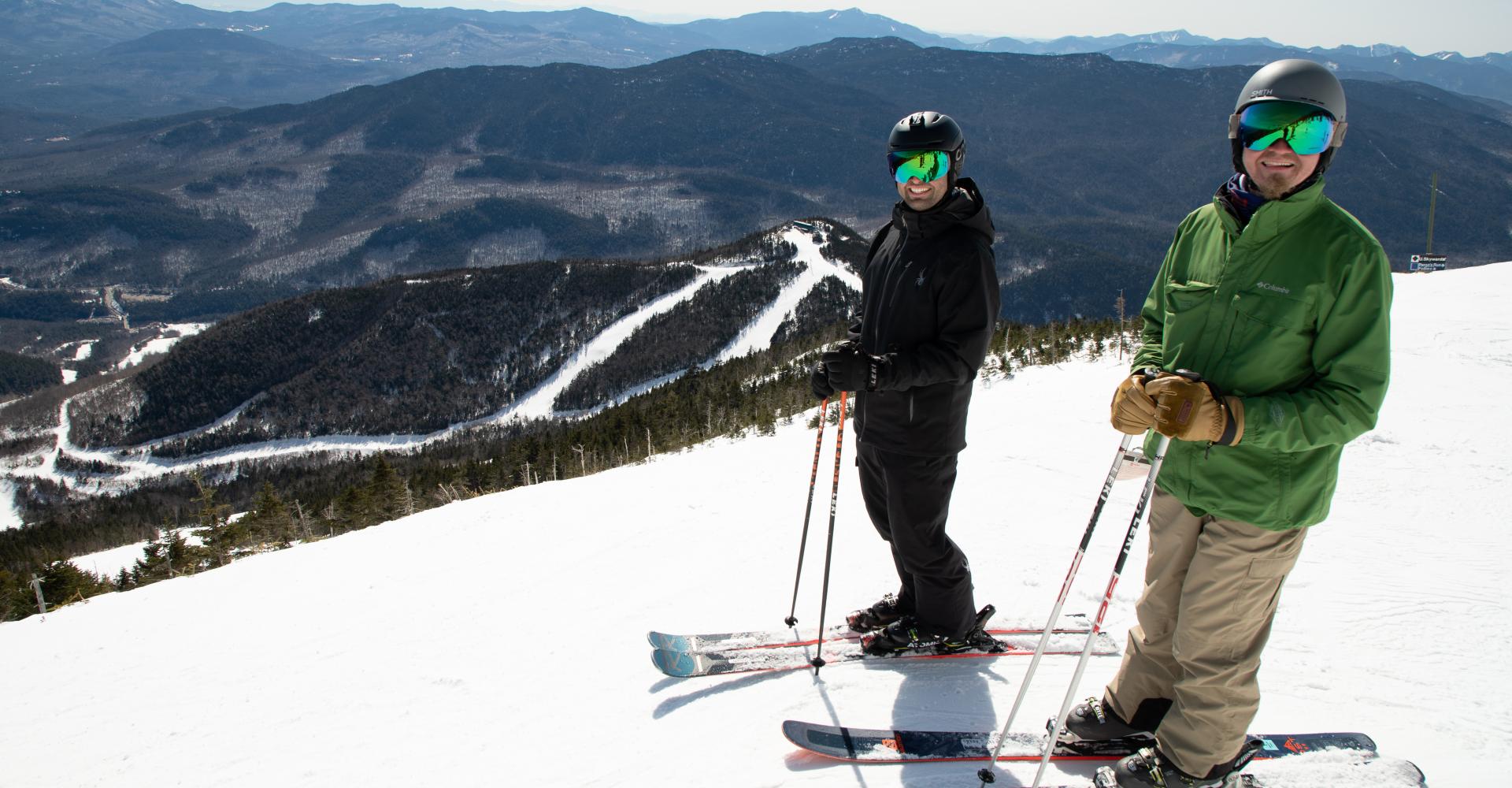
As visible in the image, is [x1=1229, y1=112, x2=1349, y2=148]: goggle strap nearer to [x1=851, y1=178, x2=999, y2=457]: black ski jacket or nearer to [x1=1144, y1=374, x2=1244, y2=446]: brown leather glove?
[x1=1144, y1=374, x2=1244, y2=446]: brown leather glove

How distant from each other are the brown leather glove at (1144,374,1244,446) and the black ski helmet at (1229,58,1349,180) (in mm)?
859

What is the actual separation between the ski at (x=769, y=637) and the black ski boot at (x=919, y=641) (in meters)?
0.22

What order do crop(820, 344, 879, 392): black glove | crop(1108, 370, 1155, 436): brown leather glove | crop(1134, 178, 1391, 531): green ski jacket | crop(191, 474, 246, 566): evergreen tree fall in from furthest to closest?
crop(191, 474, 246, 566): evergreen tree
crop(820, 344, 879, 392): black glove
crop(1108, 370, 1155, 436): brown leather glove
crop(1134, 178, 1391, 531): green ski jacket

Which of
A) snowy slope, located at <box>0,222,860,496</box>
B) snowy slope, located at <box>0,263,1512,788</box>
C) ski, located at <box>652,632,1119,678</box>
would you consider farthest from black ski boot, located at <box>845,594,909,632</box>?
snowy slope, located at <box>0,222,860,496</box>

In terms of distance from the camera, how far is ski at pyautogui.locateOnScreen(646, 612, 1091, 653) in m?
4.66

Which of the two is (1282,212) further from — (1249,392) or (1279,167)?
(1249,392)

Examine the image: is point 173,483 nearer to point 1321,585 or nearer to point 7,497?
point 7,497

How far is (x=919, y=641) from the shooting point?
4.38m

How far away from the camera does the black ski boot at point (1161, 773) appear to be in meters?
3.03

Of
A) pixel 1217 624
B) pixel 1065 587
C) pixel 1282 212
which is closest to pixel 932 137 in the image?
pixel 1282 212

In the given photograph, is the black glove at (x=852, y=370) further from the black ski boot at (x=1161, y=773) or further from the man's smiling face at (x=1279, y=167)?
the black ski boot at (x=1161, y=773)

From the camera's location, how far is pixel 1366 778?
316 cm

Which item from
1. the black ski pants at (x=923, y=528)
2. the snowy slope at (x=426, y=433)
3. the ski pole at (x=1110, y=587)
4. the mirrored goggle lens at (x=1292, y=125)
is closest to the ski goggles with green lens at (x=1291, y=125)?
the mirrored goggle lens at (x=1292, y=125)

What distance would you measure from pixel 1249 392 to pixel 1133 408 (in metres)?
0.43
